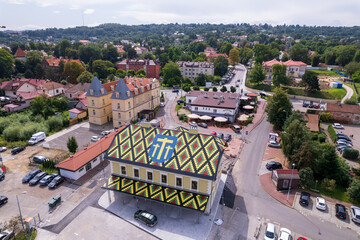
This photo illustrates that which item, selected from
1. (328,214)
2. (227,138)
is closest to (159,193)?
(328,214)

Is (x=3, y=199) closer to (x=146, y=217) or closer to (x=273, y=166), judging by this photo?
(x=146, y=217)

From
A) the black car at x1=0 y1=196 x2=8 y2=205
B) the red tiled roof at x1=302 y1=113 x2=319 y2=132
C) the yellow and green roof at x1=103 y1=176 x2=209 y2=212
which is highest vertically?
the red tiled roof at x1=302 y1=113 x2=319 y2=132

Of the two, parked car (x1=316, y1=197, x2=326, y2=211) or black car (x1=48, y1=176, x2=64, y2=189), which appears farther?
black car (x1=48, y1=176, x2=64, y2=189)

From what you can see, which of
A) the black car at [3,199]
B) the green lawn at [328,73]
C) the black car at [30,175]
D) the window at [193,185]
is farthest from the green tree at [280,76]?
the black car at [3,199]

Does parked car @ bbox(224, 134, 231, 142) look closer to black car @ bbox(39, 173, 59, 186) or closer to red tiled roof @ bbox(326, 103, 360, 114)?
red tiled roof @ bbox(326, 103, 360, 114)

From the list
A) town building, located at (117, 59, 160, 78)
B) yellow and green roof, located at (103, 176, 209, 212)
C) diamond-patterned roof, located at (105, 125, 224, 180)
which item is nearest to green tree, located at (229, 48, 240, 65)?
town building, located at (117, 59, 160, 78)

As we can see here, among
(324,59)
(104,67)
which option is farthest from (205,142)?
(324,59)
